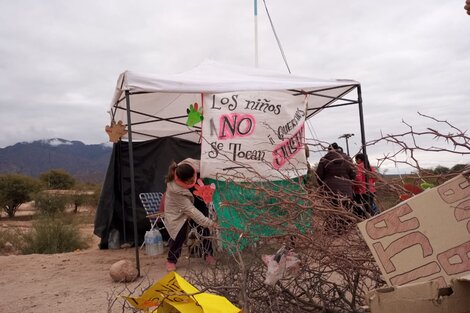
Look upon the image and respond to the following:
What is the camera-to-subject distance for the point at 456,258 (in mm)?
1693

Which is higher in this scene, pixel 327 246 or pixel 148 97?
pixel 148 97

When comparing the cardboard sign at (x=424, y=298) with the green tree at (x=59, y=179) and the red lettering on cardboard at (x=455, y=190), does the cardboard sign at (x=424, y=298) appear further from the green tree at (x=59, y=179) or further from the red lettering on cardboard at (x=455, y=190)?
the green tree at (x=59, y=179)

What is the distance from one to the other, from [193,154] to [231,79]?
3041 mm

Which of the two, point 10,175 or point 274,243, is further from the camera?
point 10,175

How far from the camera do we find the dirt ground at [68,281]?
4355mm

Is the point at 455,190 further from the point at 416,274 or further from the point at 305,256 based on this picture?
the point at 305,256

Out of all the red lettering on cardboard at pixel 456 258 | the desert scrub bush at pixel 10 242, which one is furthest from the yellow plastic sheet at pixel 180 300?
the desert scrub bush at pixel 10 242

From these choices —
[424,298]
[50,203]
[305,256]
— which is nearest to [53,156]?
[50,203]

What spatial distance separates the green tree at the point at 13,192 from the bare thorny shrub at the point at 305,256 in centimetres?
2395

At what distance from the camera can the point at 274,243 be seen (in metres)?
2.47

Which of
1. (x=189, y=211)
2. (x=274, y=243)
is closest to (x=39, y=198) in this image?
(x=189, y=211)

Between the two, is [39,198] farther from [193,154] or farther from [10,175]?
[193,154]

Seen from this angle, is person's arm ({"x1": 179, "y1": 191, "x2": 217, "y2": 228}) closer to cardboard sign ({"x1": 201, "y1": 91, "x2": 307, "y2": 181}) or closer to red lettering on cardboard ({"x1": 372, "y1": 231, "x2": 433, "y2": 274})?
cardboard sign ({"x1": 201, "y1": 91, "x2": 307, "y2": 181})

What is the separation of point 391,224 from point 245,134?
3694mm
